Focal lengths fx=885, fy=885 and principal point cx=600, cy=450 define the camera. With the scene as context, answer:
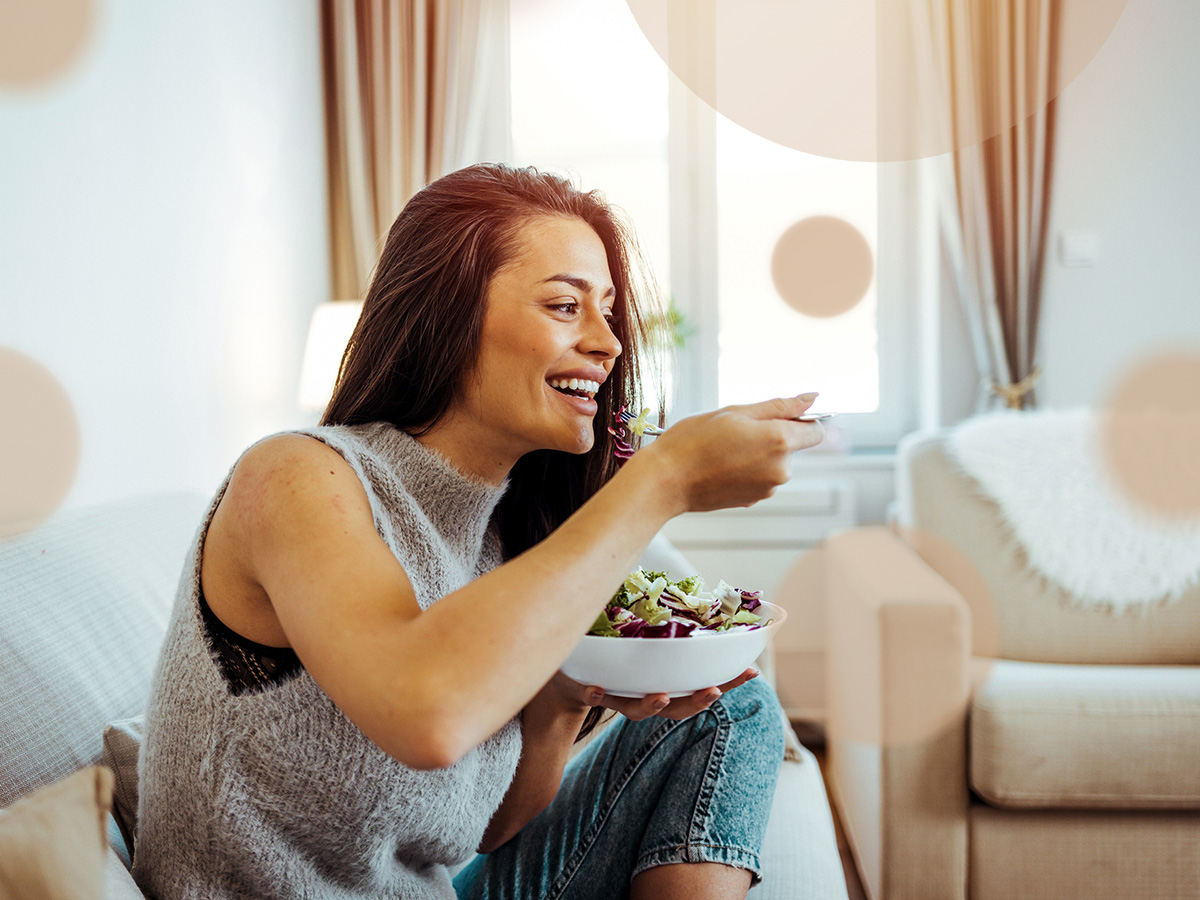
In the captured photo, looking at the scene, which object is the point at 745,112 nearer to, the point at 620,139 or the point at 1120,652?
the point at 620,139

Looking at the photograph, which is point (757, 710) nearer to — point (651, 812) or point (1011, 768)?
point (651, 812)

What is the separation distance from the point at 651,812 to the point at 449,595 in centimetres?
61

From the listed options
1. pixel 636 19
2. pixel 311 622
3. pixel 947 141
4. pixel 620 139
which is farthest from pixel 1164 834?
pixel 636 19

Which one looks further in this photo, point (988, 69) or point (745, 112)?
point (745, 112)

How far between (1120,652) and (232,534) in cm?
Answer: 200

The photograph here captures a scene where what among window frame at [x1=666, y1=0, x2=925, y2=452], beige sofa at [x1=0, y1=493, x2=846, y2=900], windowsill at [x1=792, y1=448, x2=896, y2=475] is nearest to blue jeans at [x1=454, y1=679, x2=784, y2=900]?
beige sofa at [x1=0, y1=493, x2=846, y2=900]

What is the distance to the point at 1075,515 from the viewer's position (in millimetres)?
2109

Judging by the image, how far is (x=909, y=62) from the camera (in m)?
3.04

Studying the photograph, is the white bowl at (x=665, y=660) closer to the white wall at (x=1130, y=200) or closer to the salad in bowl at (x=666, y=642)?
the salad in bowl at (x=666, y=642)

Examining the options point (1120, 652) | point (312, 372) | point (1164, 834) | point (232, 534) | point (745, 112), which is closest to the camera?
point (232, 534)

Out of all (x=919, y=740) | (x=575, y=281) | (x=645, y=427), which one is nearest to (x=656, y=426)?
(x=645, y=427)
